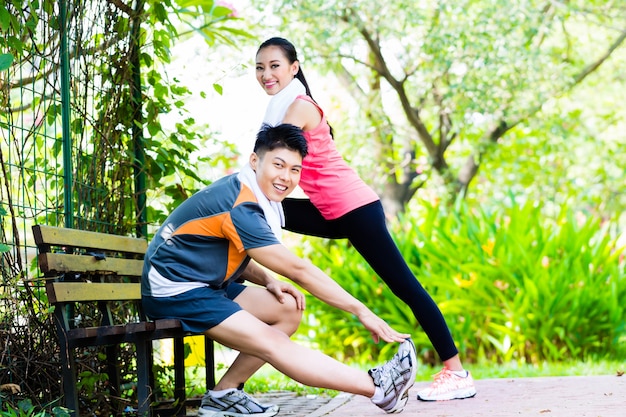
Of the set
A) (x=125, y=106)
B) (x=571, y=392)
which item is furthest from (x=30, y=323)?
→ (x=571, y=392)

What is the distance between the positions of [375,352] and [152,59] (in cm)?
379

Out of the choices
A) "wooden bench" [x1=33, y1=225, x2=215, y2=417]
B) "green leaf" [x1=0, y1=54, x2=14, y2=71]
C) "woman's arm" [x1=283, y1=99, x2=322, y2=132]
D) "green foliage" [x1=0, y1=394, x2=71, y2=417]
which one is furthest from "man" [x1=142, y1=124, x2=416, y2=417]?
"green leaf" [x1=0, y1=54, x2=14, y2=71]

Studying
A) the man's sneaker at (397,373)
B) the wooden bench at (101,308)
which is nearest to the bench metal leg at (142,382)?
the wooden bench at (101,308)

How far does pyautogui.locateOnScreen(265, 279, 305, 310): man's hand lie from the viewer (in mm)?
3734

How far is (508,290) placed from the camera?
6953 millimetres

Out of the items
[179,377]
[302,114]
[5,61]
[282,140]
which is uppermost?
[5,61]

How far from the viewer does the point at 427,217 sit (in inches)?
316

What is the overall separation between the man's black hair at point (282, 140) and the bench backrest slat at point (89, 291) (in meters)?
0.89

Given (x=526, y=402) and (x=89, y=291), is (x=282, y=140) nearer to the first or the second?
(x=89, y=291)

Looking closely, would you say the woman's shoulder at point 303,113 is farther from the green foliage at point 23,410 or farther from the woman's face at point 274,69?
the green foliage at point 23,410

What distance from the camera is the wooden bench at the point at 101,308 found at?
10.5 ft

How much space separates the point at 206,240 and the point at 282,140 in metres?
0.52

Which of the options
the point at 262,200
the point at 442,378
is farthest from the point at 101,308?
the point at 442,378

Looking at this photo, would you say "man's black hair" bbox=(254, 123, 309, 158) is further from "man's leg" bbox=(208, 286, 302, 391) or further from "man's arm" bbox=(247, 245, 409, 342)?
"man's leg" bbox=(208, 286, 302, 391)
